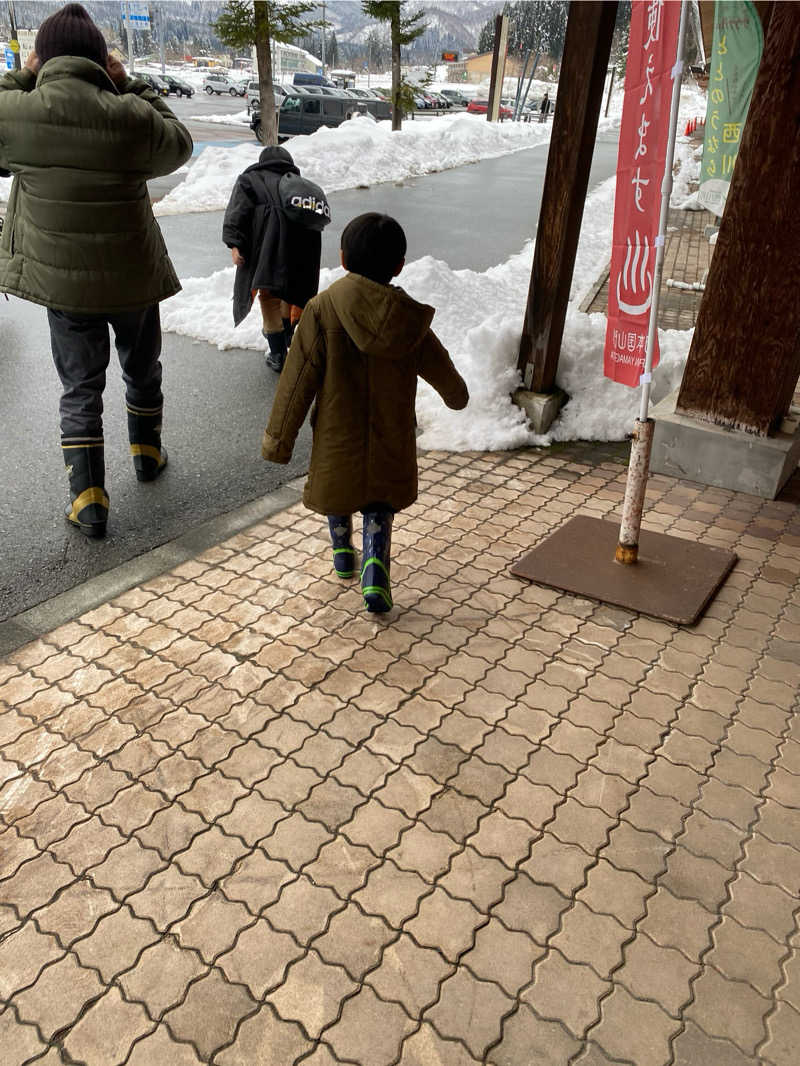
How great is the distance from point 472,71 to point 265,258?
328 feet

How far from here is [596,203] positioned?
1590 cm

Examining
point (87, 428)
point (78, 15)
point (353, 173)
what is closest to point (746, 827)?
point (87, 428)

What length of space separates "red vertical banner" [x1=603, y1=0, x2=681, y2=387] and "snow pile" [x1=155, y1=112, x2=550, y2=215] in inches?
429

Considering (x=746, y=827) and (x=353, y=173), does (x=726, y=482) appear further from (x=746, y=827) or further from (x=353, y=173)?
(x=353, y=173)

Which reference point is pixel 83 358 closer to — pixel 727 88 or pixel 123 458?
pixel 123 458

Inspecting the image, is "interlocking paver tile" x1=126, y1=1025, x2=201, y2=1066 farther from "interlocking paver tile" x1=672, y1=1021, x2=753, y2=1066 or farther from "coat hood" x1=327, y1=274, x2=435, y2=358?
"coat hood" x1=327, y1=274, x2=435, y2=358

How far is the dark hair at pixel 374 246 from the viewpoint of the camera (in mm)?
2906

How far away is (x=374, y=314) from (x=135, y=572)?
171 centimetres

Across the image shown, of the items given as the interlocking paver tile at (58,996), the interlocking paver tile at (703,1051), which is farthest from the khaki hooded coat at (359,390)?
the interlocking paver tile at (703,1051)

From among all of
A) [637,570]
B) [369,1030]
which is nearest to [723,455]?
[637,570]

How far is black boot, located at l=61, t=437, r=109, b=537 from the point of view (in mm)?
3918

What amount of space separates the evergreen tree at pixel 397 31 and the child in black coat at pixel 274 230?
24.2 metres

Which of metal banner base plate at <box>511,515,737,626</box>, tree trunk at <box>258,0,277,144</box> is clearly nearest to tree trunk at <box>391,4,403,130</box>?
tree trunk at <box>258,0,277,144</box>

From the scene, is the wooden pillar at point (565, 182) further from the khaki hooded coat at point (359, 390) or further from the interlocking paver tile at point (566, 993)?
the interlocking paver tile at point (566, 993)
